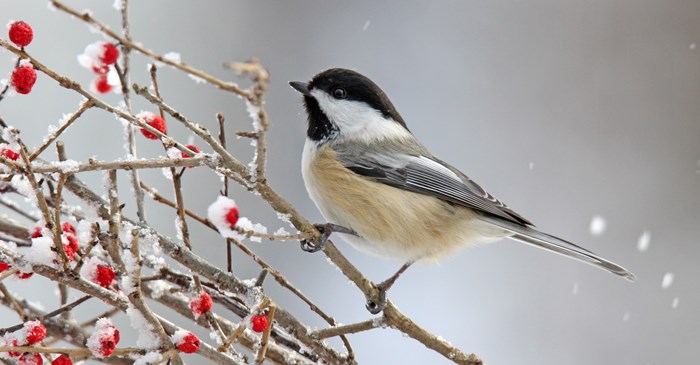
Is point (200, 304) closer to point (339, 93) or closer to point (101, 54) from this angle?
point (101, 54)

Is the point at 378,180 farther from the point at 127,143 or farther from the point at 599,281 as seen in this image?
the point at 599,281

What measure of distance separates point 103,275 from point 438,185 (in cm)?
132

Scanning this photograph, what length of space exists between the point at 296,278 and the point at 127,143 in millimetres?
3328

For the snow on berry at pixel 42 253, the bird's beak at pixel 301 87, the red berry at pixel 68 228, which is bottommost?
the snow on berry at pixel 42 253

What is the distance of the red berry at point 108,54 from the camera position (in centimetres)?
126

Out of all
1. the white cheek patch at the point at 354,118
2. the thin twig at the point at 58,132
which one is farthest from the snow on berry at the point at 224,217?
the white cheek patch at the point at 354,118

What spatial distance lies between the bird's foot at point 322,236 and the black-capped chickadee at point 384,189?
1cm

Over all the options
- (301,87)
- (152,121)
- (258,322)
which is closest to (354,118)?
(301,87)

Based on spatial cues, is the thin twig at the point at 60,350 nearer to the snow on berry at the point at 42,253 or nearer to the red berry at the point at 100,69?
the snow on berry at the point at 42,253

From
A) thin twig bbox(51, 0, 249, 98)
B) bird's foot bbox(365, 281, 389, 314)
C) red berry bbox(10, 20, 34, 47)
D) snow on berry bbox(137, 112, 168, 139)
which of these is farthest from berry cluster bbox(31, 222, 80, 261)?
bird's foot bbox(365, 281, 389, 314)

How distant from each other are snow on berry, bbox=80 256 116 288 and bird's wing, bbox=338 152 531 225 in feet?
3.50

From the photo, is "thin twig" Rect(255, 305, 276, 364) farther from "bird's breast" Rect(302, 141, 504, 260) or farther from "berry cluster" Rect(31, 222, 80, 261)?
"bird's breast" Rect(302, 141, 504, 260)

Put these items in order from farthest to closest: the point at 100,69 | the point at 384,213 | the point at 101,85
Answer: the point at 384,213, the point at 101,85, the point at 100,69

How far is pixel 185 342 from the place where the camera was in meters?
1.18
